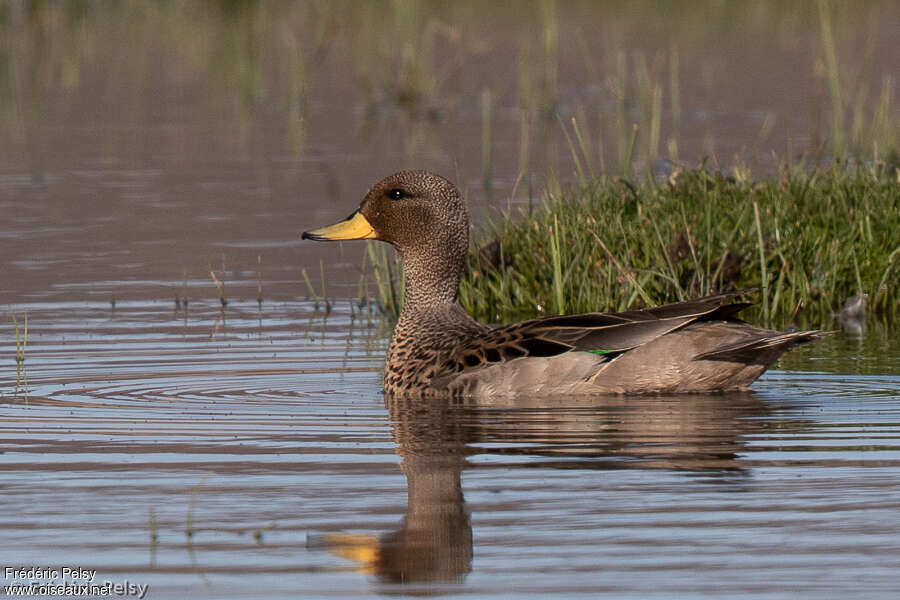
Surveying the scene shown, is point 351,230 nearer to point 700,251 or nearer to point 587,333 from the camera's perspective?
point 587,333

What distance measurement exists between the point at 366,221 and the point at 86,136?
1245cm

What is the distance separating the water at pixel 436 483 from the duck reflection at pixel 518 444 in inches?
0.6

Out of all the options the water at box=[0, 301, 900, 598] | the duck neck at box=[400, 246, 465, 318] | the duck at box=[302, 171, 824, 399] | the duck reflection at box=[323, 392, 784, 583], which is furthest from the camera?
the duck neck at box=[400, 246, 465, 318]

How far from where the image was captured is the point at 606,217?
38.5 ft

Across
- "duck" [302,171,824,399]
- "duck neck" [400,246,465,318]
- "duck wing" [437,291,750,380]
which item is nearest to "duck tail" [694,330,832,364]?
"duck" [302,171,824,399]

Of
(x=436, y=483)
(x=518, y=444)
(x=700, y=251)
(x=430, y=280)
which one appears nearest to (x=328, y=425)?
(x=518, y=444)

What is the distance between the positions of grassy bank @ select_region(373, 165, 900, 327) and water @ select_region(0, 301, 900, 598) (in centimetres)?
109

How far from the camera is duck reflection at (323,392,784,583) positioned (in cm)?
568

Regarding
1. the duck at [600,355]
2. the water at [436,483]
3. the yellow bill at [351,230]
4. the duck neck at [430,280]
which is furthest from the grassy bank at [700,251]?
the duck at [600,355]

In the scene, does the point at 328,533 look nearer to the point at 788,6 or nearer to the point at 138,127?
the point at 138,127

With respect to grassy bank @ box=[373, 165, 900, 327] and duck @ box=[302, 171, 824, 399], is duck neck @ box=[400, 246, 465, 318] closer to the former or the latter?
duck @ box=[302, 171, 824, 399]

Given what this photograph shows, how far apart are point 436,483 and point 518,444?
0.88m

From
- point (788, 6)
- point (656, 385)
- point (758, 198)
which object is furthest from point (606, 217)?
point (788, 6)

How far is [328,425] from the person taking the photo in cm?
813
